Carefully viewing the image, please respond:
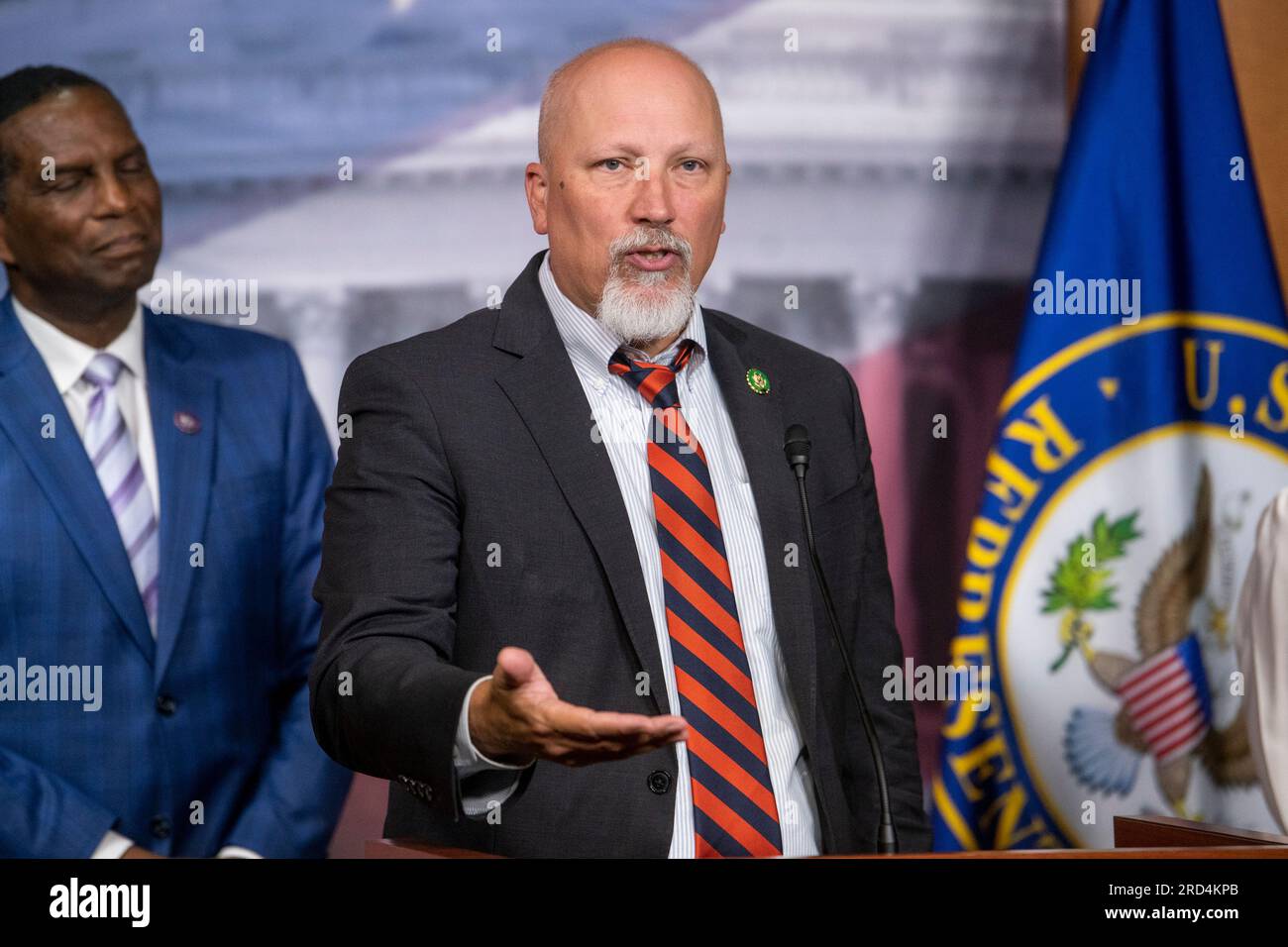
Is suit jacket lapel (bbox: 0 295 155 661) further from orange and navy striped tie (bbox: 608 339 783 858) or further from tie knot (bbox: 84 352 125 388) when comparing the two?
orange and navy striped tie (bbox: 608 339 783 858)

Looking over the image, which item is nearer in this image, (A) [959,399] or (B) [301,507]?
(B) [301,507]

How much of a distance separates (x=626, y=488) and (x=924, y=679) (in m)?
1.61

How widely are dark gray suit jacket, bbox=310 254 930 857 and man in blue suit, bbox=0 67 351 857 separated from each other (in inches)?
37.8

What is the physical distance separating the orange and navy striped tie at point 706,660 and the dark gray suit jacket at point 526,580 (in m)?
0.06

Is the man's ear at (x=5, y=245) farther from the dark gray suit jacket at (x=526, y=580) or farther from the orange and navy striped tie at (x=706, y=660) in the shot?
the orange and navy striped tie at (x=706, y=660)

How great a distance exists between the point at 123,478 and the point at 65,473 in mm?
115

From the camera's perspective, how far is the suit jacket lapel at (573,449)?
6.90ft

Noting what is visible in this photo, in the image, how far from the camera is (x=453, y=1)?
349 centimetres

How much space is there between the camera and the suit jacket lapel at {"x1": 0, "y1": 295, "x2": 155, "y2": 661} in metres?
3.01

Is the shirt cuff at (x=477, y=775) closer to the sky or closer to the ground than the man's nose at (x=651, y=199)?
closer to the ground

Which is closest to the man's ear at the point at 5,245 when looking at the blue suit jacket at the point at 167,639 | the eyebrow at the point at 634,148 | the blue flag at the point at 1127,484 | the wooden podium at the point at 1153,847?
the blue suit jacket at the point at 167,639

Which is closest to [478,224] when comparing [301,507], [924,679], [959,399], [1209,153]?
[301,507]
